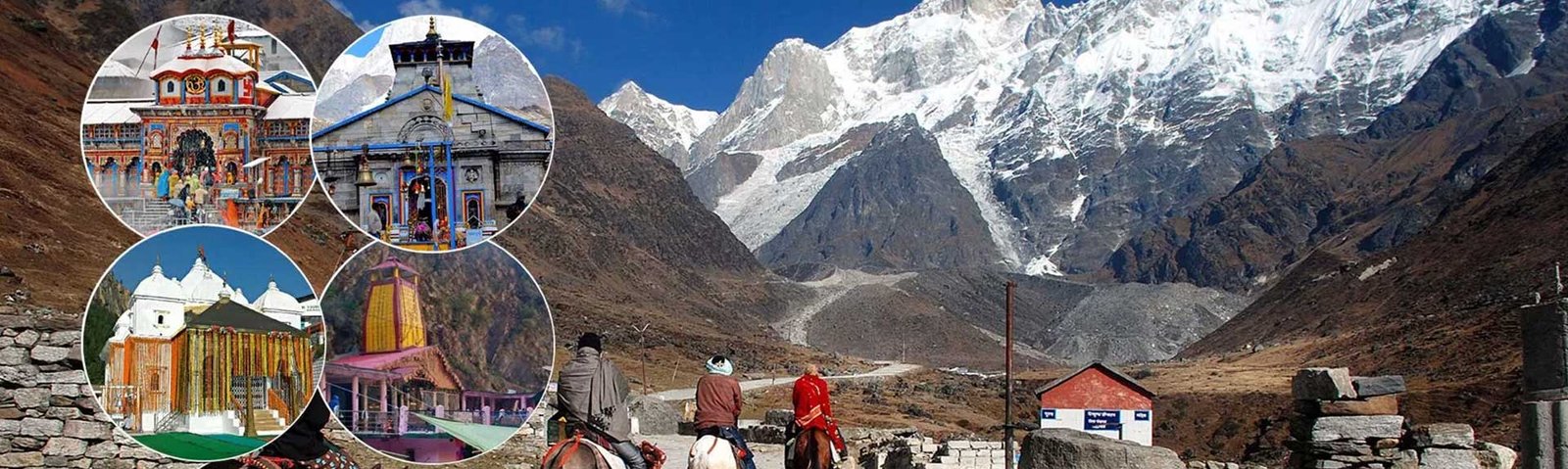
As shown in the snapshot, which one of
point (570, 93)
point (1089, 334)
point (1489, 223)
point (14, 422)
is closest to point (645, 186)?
point (570, 93)

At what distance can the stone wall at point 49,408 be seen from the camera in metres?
13.5

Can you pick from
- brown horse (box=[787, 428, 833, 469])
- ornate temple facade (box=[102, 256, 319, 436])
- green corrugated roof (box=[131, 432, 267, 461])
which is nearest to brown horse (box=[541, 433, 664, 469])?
ornate temple facade (box=[102, 256, 319, 436])

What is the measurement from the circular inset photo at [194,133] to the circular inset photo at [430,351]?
0.94m

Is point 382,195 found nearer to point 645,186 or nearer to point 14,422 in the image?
point 14,422

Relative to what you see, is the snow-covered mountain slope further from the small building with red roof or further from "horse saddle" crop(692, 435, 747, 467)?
the small building with red roof

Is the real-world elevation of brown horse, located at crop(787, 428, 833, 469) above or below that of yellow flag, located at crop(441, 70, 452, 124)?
below

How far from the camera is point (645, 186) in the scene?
560ft

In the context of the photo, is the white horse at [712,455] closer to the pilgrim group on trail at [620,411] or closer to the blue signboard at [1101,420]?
the pilgrim group on trail at [620,411]

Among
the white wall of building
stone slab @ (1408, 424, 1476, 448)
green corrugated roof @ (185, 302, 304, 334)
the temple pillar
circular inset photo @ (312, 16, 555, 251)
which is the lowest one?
the white wall of building

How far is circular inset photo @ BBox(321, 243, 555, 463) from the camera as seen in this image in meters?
9.98

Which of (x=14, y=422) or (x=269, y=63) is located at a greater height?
(x=269, y=63)

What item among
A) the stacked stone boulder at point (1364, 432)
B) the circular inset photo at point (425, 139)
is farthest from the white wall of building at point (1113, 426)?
the circular inset photo at point (425, 139)

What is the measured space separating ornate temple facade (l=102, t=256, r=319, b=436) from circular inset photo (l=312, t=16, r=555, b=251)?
1.02 meters

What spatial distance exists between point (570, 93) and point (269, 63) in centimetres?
18306
